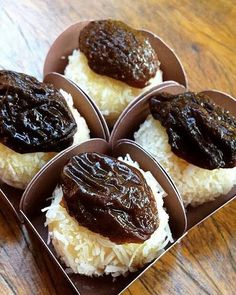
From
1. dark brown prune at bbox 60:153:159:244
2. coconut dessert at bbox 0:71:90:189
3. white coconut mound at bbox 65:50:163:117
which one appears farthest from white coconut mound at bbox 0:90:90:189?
white coconut mound at bbox 65:50:163:117

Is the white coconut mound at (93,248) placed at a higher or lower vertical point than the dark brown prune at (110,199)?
lower

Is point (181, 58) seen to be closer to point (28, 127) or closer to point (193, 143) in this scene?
point (193, 143)

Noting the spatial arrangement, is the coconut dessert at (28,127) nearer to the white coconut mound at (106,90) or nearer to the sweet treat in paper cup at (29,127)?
the sweet treat in paper cup at (29,127)

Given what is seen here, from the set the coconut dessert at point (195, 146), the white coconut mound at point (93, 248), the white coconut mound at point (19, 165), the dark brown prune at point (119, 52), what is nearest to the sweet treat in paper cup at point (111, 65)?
the dark brown prune at point (119, 52)

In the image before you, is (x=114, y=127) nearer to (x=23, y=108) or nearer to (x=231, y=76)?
(x=23, y=108)

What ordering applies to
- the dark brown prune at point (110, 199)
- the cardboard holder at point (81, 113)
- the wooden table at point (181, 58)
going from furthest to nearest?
the cardboard holder at point (81, 113)
the wooden table at point (181, 58)
the dark brown prune at point (110, 199)

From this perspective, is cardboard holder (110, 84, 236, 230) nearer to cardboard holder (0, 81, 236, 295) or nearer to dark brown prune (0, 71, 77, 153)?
cardboard holder (0, 81, 236, 295)
